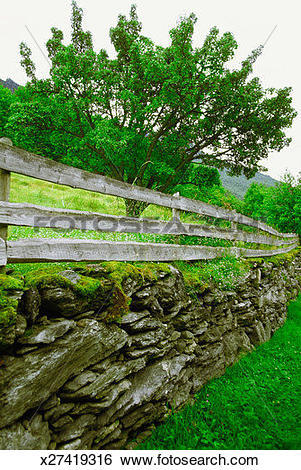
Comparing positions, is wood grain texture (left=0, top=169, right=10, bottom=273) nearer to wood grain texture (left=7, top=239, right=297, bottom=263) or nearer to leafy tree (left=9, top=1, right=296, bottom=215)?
wood grain texture (left=7, top=239, right=297, bottom=263)

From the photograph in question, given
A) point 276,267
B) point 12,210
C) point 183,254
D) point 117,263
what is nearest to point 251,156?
point 276,267

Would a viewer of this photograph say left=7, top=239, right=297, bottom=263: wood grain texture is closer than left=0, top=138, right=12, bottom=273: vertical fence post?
No

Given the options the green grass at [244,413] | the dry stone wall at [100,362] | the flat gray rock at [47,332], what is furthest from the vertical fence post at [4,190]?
the green grass at [244,413]

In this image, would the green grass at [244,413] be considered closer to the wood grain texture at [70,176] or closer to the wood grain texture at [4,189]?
the wood grain texture at [4,189]

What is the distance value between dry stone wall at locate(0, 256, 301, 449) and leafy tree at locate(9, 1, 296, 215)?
28.9 ft

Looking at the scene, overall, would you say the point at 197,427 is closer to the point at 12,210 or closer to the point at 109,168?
the point at 12,210

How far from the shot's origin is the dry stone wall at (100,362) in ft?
7.25

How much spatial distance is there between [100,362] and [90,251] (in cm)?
137

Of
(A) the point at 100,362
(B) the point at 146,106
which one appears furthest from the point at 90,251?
(B) the point at 146,106

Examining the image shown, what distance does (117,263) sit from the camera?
11.2ft

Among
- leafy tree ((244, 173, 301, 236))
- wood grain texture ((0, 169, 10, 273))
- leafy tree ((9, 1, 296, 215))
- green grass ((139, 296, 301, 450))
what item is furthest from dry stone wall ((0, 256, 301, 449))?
leafy tree ((244, 173, 301, 236))

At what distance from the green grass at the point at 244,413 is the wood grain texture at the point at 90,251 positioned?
247 centimetres

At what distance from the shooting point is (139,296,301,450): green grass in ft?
10.9

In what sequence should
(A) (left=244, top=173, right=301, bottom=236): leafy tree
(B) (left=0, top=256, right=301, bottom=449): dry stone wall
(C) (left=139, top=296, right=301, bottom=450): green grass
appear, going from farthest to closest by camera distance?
(A) (left=244, top=173, right=301, bottom=236): leafy tree → (C) (left=139, top=296, right=301, bottom=450): green grass → (B) (left=0, top=256, right=301, bottom=449): dry stone wall
